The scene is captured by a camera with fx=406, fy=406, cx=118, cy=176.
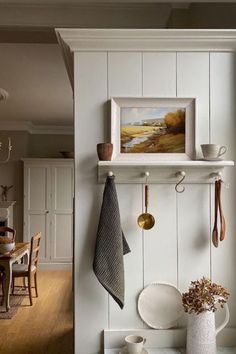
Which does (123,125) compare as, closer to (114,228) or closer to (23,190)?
(114,228)

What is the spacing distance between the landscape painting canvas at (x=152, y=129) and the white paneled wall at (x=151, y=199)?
8cm

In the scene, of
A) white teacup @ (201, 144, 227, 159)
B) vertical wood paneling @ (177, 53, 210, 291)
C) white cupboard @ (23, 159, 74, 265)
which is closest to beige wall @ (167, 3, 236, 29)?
vertical wood paneling @ (177, 53, 210, 291)

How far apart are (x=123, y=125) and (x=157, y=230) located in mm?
513

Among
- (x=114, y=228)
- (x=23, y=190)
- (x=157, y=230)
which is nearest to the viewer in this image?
(x=114, y=228)

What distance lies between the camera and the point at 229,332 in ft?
6.18

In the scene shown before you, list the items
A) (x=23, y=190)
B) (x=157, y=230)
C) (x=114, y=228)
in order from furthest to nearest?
(x=23, y=190) < (x=157, y=230) < (x=114, y=228)

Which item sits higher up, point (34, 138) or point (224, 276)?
point (34, 138)

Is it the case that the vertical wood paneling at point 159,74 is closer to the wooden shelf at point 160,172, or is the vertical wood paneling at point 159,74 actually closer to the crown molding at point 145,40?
the crown molding at point 145,40

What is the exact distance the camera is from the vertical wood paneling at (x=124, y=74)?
6.16ft

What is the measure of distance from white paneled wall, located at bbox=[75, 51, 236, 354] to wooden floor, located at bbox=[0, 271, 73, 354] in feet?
7.02

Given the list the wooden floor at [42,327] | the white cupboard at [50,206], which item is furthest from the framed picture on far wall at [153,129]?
the white cupboard at [50,206]

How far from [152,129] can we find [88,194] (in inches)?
16.6

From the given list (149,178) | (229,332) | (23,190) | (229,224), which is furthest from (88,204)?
(23,190)

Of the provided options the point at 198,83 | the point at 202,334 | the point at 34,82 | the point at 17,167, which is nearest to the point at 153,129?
the point at 198,83
